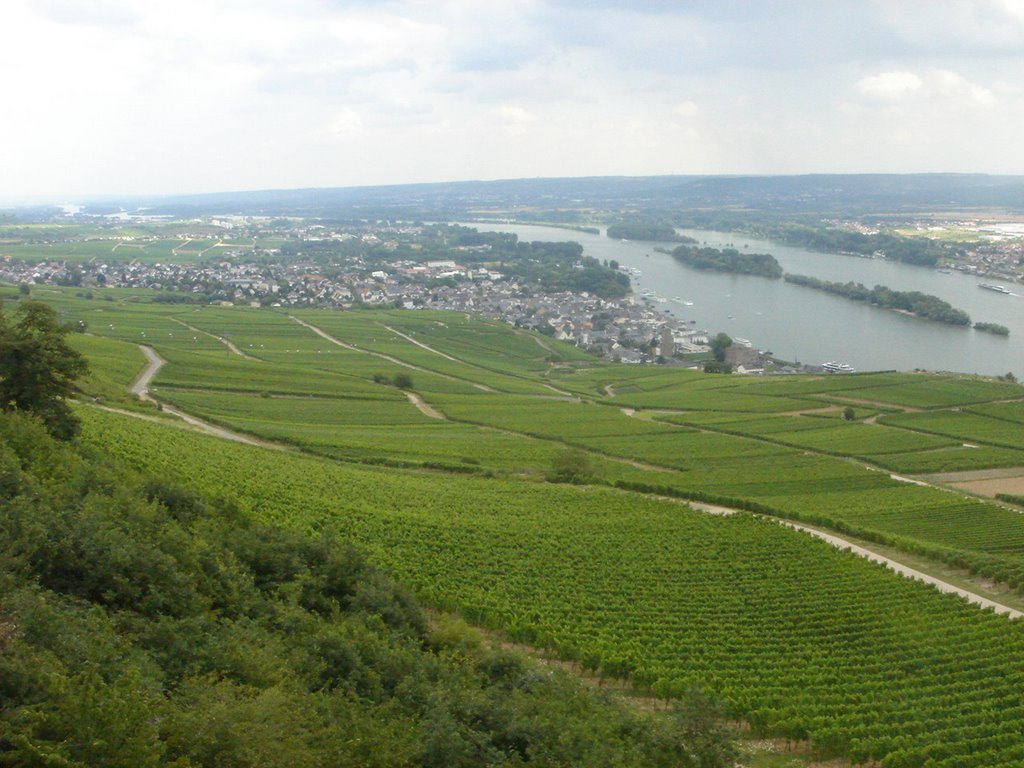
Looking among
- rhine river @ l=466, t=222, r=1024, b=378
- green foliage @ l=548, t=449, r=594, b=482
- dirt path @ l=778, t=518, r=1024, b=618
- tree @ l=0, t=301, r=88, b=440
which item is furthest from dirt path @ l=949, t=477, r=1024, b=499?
rhine river @ l=466, t=222, r=1024, b=378

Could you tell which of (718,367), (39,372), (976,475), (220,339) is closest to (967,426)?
(976,475)

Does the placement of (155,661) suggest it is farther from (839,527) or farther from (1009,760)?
(839,527)

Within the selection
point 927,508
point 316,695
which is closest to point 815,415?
point 927,508

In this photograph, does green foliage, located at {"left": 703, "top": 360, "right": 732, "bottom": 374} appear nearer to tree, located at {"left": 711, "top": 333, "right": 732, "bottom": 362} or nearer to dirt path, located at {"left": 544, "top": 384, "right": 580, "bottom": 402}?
tree, located at {"left": 711, "top": 333, "right": 732, "bottom": 362}

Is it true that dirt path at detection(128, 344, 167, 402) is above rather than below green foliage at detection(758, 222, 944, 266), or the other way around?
below

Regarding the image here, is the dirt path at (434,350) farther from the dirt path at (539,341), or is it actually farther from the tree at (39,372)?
the tree at (39,372)

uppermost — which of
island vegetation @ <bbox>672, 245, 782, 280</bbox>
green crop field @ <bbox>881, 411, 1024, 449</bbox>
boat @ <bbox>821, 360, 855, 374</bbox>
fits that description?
island vegetation @ <bbox>672, 245, 782, 280</bbox>

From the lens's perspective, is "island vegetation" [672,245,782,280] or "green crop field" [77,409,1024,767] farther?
"island vegetation" [672,245,782,280]
